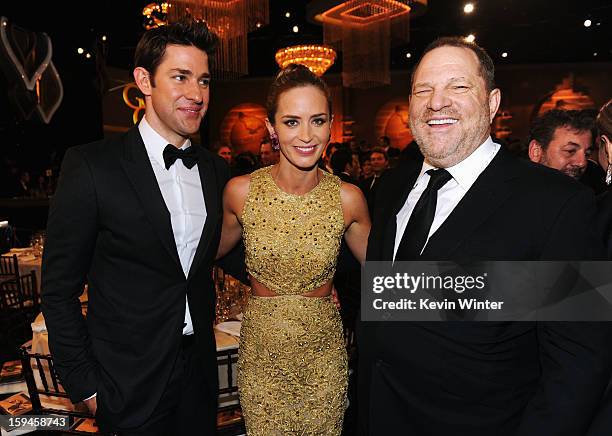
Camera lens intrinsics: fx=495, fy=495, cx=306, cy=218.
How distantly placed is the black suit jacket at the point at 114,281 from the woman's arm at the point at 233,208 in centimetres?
60

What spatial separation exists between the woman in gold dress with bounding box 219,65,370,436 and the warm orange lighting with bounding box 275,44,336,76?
23.4 feet

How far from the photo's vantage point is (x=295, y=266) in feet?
7.37

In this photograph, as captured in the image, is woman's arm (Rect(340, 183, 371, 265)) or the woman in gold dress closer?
the woman in gold dress

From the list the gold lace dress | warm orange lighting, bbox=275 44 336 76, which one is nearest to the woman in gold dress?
the gold lace dress

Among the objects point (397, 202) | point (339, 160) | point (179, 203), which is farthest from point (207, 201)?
point (339, 160)

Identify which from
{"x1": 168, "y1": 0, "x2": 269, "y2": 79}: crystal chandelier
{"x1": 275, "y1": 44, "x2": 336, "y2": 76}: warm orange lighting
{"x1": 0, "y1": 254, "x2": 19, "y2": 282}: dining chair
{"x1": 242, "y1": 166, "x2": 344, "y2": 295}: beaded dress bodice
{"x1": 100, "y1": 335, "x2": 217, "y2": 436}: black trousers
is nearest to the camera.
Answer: {"x1": 100, "y1": 335, "x2": 217, "y2": 436}: black trousers

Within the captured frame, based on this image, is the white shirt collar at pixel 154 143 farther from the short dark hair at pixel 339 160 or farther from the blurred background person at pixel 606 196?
the short dark hair at pixel 339 160

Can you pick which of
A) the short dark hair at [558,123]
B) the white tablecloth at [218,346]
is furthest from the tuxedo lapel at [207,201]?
the short dark hair at [558,123]

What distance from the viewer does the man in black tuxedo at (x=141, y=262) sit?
66.8 inches

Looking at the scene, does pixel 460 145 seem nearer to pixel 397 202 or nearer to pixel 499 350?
pixel 397 202

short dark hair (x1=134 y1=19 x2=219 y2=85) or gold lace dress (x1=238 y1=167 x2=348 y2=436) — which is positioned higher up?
short dark hair (x1=134 y1=19 x2=219 y2=85)

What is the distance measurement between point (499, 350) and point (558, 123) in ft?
6.30

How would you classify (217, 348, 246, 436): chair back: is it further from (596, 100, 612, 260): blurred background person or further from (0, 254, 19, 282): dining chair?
(0, 254, 19, 282): dining chair

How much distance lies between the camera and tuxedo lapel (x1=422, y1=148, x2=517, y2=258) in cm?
143
